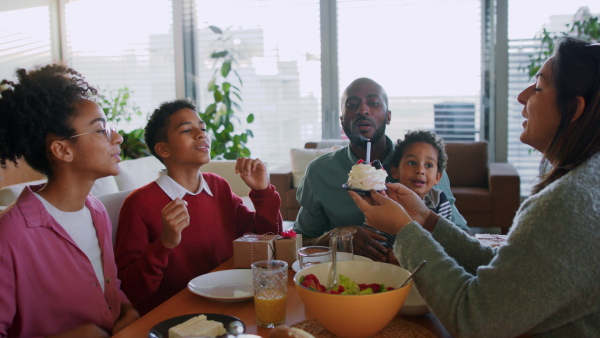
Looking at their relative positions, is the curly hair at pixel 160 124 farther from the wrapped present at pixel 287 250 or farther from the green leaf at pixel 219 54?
the green leaf at pixel 219 54

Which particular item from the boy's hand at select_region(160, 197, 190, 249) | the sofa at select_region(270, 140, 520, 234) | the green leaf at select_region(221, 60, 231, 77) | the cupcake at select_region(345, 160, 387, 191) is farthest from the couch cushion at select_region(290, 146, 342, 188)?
the boy's hand at select_region(160, 197, 190, 249)

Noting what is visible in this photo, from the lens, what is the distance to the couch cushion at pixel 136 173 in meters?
3.36

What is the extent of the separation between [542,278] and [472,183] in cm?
438

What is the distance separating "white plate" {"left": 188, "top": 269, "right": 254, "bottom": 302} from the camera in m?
1.29

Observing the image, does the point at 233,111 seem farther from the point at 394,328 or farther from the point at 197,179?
the point at 394,328

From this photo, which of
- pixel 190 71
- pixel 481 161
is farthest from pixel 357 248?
pixel 190 71

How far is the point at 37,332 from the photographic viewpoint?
1.35 metres

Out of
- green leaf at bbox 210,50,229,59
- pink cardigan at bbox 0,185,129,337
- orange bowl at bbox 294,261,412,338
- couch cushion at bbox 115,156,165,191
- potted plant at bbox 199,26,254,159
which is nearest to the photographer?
orange bowl at bbox 294,261,412,338

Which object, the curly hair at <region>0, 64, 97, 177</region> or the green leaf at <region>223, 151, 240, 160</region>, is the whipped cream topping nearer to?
the curly hair at <region>0, 64, 97, 177</region>

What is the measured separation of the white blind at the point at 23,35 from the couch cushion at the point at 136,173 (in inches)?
102

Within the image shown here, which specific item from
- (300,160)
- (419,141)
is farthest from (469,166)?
(419,141)

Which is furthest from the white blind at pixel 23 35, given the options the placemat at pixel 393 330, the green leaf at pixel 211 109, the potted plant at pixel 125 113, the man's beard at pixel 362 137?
the placemat at pixel 393 330

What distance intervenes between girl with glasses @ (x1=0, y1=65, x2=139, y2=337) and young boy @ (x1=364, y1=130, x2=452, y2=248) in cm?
116

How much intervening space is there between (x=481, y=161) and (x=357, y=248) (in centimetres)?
374
